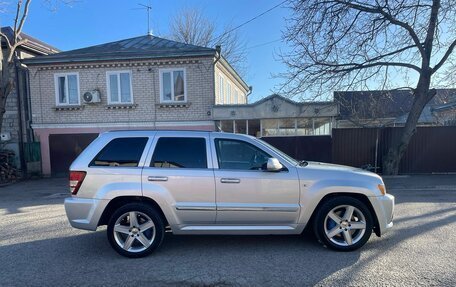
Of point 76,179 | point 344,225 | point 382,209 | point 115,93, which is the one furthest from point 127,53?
point 382,209

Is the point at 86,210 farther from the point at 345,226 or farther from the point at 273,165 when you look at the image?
the point at 345,226

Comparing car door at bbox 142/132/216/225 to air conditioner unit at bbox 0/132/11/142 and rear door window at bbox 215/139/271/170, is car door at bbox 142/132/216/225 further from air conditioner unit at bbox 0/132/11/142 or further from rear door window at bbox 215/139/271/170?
air conditioner unit at bbox 0/132/11/142

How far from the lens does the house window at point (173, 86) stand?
513 inches

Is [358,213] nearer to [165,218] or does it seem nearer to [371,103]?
[165,218]

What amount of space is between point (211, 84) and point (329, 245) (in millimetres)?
9652

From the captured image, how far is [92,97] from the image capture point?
516 inches

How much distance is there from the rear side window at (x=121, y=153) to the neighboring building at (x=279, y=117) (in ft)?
27.2

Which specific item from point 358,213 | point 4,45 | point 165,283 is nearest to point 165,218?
point 165,283

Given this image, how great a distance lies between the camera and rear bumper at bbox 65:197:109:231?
14.1 ft

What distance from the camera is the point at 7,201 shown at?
895 cm

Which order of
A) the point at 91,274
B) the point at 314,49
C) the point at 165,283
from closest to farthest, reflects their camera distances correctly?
the point at 165,283, the point at 91,274, the point at 314,49

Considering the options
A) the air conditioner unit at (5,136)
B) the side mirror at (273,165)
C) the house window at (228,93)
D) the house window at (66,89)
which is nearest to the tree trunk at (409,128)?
the house window at (228,93)

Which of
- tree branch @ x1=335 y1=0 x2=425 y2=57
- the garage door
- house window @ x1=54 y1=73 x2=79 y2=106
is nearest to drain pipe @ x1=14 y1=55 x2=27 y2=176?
the garage door

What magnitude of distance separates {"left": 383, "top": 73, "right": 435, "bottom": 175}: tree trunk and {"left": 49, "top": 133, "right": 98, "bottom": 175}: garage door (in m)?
12.3
